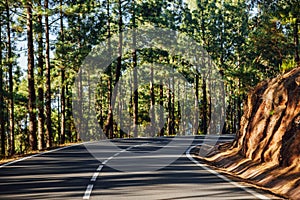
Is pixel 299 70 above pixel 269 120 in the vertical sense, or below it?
above

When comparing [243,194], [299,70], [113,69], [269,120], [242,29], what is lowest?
[243,194]

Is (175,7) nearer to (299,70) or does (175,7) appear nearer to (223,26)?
(223,26)

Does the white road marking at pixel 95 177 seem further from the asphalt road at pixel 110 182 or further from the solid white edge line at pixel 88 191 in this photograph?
the solid white edge line at pixel 88 191

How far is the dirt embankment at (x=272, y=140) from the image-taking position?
1323 centimetres

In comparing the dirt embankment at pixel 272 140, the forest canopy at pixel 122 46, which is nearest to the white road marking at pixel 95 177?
the dirt embankment at pixel 272 140

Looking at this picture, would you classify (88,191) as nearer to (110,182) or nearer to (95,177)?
(110,182)

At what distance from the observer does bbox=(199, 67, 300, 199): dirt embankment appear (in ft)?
43.4

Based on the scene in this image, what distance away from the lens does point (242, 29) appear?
238ft

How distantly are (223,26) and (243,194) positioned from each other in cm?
6240

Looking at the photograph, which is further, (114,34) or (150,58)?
(150,58)

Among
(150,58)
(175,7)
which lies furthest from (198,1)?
(150,58)

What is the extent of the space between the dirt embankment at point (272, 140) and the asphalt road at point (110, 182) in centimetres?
80

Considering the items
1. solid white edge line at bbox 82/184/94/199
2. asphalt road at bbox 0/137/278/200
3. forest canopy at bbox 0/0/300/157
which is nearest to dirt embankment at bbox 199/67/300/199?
asphalt road at bbox 0/137/278/200

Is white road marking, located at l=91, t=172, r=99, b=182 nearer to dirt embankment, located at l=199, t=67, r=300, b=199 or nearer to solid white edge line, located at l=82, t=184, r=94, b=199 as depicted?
solid white edge line, located at l=82, t=184, r=94, b=199
